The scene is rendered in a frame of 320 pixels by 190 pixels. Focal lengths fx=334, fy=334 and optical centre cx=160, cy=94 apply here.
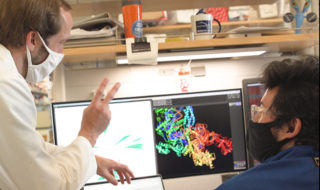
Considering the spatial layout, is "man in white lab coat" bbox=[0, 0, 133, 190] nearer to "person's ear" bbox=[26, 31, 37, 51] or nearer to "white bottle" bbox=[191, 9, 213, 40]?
"person's ear" bbox=[26, 31, 37, 51]

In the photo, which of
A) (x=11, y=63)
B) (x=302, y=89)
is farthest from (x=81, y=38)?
(x=302, y=89)

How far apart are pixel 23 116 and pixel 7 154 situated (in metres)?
0.10

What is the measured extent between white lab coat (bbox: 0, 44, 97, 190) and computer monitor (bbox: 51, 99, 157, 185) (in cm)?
53

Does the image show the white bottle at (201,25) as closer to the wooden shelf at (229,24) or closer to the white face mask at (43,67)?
the white face mask at (43,67)

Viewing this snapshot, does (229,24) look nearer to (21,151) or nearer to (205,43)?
(205,43)

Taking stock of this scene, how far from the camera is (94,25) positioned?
1.40 meters

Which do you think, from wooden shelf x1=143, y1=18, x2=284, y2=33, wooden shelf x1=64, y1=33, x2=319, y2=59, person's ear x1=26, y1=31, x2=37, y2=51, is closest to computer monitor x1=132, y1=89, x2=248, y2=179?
wooden shelf x1=64, y1=33, x2=319, y2=59

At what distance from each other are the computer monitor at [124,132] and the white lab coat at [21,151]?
527 mm

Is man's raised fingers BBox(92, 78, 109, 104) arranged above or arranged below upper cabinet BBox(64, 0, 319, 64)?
below

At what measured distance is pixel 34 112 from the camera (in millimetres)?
903

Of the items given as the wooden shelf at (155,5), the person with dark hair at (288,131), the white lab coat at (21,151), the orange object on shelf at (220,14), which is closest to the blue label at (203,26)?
the wooden shelf at (155,5)

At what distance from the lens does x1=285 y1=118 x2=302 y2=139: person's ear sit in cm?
82

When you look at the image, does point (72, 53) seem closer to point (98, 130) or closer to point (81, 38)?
point (81, 38)

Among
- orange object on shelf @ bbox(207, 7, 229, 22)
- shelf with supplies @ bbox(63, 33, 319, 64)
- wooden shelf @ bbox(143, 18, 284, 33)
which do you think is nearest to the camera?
shelf with supplies @ bbox(63, 33, 319, 64)
